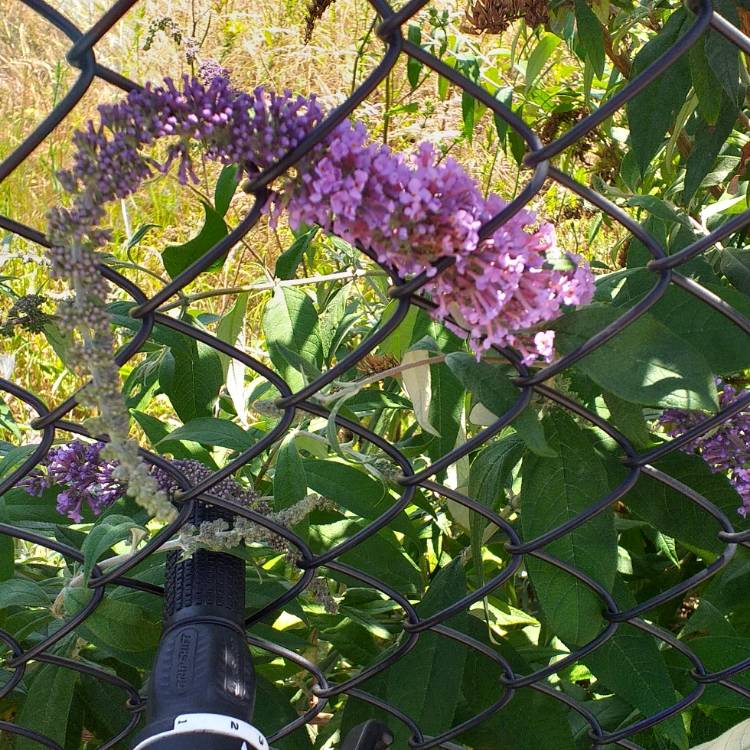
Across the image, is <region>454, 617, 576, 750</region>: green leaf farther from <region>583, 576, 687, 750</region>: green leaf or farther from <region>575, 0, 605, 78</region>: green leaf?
<region>575, 0, 605, 78</region>: green leaf

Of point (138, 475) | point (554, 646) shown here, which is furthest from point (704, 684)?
point (138, 475)

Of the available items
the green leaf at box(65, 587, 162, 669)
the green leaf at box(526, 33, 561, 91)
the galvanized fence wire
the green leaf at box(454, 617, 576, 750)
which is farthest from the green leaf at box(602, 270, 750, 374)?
the green leaf at box(526, 33, 561, 91)

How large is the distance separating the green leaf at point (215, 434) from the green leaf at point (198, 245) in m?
0.13

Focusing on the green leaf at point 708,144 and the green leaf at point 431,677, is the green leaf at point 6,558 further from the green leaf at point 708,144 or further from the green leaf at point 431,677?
the green leaf at point 708,144

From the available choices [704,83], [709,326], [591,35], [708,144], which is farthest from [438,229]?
[591,35]

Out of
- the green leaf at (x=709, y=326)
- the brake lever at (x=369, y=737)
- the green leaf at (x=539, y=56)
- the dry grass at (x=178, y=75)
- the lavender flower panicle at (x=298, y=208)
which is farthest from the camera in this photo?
the dry grass at (x=178, y=75)

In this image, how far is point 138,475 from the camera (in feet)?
1.57

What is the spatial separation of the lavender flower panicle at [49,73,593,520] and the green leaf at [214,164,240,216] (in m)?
0.29

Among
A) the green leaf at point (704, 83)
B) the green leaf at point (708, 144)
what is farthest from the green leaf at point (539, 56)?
the green leaf at point (704, 83)

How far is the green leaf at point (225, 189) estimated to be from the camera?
839 mm

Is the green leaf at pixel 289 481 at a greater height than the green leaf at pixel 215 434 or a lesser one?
lesser

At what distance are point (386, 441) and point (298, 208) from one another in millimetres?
250

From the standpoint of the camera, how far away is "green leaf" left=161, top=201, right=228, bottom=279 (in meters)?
0.80

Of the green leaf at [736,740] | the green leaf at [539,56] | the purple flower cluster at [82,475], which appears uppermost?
the green leaf at [539,56]
